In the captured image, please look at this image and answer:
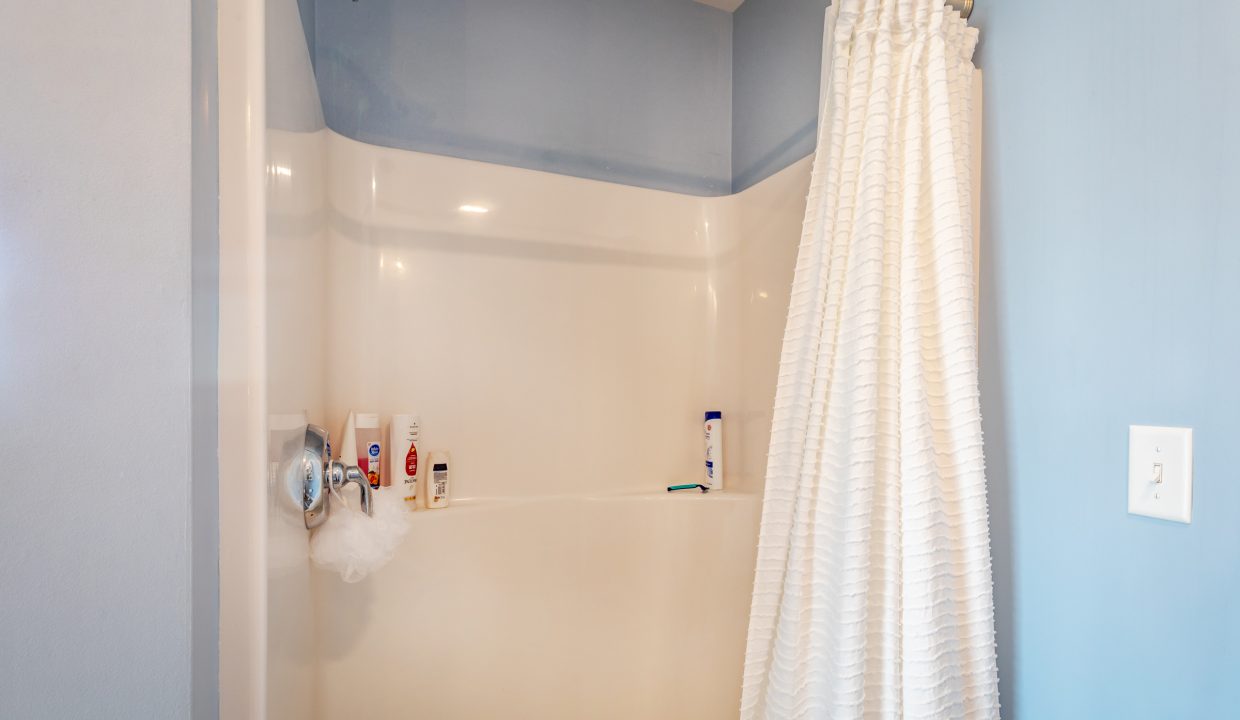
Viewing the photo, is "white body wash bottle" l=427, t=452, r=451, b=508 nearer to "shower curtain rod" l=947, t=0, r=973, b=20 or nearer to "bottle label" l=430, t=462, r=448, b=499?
"bottle label" l=430, t=462, r=448, b=499

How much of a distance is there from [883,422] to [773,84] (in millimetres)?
1083

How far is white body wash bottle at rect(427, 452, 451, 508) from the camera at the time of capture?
129 centimetres

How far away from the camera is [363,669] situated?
1.12 metres

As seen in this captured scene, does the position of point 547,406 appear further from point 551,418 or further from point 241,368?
point 241,368

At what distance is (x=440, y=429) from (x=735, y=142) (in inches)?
45.4

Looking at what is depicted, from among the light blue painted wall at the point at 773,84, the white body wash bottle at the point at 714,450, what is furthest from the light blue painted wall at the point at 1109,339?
the white body wash bottle at the point at 714,450

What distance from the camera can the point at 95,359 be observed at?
1.47ft

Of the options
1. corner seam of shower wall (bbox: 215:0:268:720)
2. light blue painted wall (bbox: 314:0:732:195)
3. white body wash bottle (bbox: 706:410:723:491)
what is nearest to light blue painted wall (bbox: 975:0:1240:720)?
white body wash bottle (bbox: 706:410:723:491)

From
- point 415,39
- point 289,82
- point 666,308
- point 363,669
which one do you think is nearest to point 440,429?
point 363,669

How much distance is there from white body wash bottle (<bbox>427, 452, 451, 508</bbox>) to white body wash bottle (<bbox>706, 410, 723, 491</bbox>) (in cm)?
68

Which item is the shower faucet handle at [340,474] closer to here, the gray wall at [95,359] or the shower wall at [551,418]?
the shower wall at [551,418]

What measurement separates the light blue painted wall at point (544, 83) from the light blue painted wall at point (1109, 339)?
2.78ft

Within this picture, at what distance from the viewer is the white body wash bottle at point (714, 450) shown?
60.8 inches

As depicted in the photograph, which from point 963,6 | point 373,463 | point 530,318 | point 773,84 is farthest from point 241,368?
point 773,84
